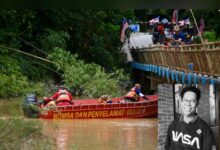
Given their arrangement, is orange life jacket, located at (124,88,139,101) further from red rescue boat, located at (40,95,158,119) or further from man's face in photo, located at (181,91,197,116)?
man's face in photo, located at (181,91,197,116)

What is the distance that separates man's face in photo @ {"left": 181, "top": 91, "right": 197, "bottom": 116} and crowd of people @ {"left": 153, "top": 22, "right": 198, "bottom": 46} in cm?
2314

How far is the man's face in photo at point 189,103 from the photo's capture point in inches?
306

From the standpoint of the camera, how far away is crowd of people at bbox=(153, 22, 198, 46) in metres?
32.8

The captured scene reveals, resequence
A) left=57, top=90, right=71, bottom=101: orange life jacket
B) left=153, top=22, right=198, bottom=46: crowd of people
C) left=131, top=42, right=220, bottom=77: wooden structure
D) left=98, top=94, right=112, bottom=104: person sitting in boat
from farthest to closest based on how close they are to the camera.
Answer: left=153, top=22, right=198, bottom=46: crowd of people, left=98, top=94, right=112, bottom=104: person sitting in boat, left=57, top=90, right=71, bottom=101: orange life jacket, left=131, top=42, right=220, bottom=77: wooden structure

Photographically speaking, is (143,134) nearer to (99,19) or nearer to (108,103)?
(108,103)

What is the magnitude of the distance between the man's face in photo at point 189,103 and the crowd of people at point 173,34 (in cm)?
2314

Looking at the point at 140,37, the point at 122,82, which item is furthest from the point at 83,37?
the point at 140,37

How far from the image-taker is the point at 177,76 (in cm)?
2461

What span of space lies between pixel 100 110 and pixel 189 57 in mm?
5616

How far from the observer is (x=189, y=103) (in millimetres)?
7863

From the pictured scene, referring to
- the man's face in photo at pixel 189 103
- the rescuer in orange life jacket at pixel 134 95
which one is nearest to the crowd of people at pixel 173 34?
the rescuer in orange life jacket at pixel 134 95

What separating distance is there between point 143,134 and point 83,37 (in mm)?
15390

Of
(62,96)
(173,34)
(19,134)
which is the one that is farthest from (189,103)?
(173,34)

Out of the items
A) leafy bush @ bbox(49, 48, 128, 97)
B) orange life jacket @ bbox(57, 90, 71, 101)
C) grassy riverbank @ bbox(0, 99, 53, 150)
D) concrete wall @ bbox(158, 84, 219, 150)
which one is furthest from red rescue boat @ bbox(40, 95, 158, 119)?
concrete wall @ bbox(158, 84, 219, 150)
